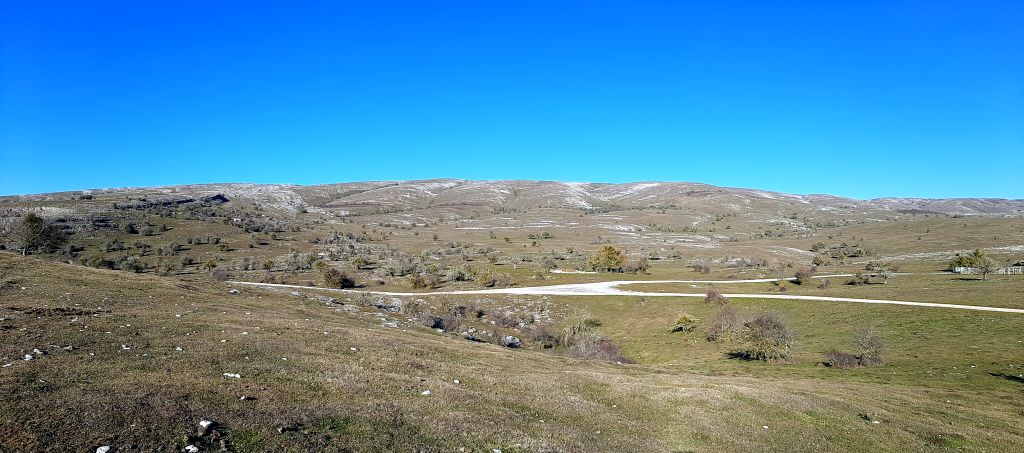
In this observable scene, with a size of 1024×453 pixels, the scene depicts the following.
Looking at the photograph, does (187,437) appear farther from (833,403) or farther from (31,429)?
(833,403)

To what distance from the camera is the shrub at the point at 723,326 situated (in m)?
53.1

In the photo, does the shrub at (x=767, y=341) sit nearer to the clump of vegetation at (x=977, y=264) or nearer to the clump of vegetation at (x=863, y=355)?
the clump of vegetation at (x=863, y=355)

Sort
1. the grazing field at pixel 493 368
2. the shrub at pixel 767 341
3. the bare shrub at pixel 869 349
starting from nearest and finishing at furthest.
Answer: the grazing field at pixel 493 368, the bare shrub at pixel 869 349, the shrub at pixel 767 341

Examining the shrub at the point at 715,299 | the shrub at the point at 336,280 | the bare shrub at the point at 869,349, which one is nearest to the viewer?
the bare shrub at the point at 869,349

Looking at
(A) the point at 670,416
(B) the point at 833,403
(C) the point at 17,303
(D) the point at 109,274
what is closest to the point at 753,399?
(B) the point at 833,403

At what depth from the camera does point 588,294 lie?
75688 mm

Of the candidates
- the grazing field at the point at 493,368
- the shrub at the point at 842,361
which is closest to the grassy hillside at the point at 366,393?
the grazing field at the point at 493,368

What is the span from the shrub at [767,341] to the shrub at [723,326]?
15.2 ft

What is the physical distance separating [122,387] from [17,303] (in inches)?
719

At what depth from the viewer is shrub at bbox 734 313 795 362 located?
45.5 metres

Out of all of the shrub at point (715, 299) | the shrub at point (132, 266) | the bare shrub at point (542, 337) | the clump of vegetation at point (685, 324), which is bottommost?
the bare shrub at point (542, 337)

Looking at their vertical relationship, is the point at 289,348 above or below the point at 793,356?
above

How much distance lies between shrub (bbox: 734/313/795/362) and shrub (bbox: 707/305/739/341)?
463 cm

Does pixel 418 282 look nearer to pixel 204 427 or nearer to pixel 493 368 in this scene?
pixel 493 368
